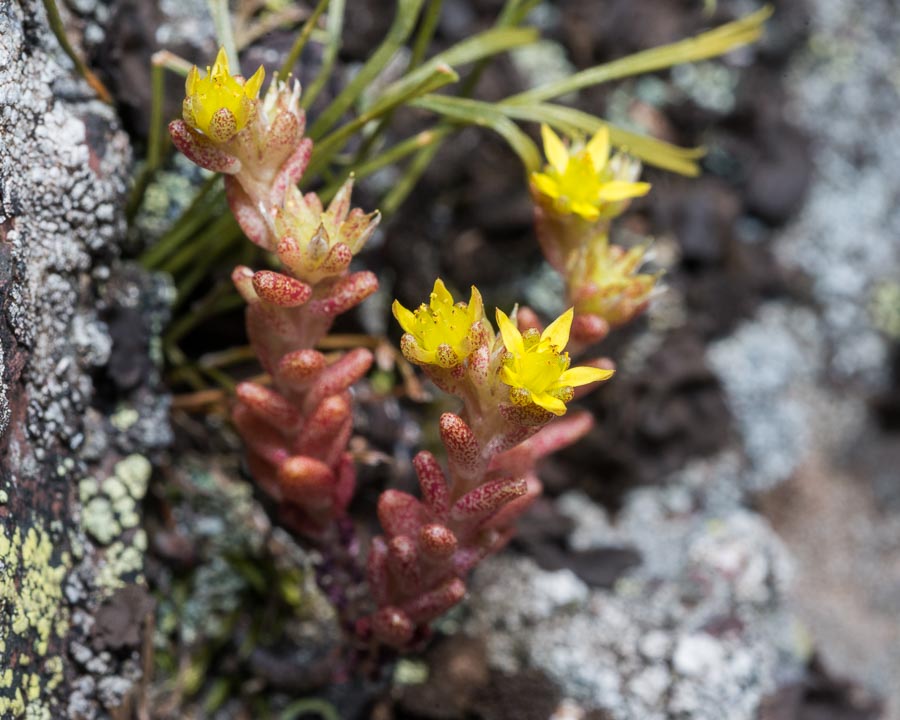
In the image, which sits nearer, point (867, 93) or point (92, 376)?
point (92, 376)

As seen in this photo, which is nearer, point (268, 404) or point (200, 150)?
point (200, 150)

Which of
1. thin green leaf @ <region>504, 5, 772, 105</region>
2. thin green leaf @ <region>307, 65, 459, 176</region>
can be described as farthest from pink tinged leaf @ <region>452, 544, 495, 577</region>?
thin green leaf @ <region>504, 5, 772, 105</region>

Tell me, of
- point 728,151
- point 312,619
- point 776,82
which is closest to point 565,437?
point 312,619

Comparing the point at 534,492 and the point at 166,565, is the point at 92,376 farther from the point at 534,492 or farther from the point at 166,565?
the point at 534,492

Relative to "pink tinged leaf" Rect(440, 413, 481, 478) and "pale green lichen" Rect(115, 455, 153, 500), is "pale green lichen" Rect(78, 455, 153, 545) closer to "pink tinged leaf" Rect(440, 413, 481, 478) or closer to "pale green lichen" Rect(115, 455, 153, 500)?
"pale green lichen" Rect(115, 455, 153, 500)

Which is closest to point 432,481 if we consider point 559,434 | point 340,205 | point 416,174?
point 559,434

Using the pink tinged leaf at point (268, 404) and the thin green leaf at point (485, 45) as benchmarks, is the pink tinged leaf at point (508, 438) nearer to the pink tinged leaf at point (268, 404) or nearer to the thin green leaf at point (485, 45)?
the pink tinged leaf at point (268, 404)

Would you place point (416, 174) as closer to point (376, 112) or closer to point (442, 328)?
point (376, 112)

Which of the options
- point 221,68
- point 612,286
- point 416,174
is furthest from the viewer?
point 416,174
